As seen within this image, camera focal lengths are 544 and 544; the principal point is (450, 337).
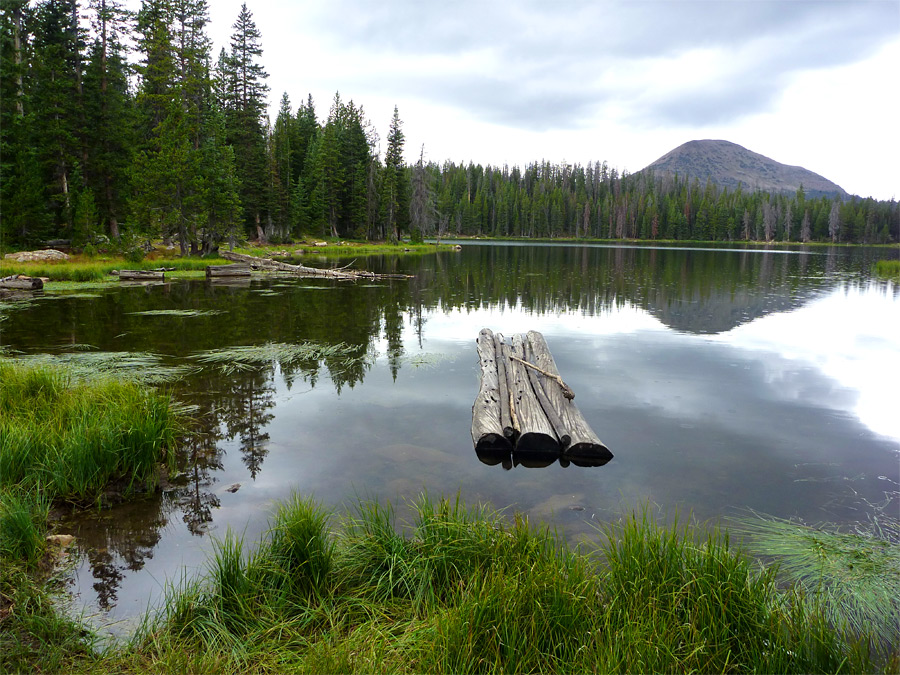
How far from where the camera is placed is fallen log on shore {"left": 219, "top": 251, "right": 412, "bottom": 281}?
3009 cm

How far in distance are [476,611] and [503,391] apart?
5.98 meters

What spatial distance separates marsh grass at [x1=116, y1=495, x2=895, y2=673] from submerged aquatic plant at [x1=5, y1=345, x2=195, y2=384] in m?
6.79

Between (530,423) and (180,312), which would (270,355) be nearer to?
(530,423)

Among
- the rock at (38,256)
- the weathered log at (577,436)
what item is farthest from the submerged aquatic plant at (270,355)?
the rock at (38,256)

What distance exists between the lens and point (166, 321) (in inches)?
645

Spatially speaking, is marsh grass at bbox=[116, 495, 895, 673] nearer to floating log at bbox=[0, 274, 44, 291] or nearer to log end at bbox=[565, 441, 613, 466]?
log end at bbox=[565, 441, 613, 466]

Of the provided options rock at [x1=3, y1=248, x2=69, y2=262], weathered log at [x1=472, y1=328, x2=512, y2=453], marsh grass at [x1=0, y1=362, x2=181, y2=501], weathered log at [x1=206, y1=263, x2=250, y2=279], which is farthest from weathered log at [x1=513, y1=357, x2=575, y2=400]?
rock at [x1=3, y1=248, x2=69, y2=262]

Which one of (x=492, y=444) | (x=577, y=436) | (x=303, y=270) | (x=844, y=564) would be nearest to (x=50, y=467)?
(x=492, y=444)

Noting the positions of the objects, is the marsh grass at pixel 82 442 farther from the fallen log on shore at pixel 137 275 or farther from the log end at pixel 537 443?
A: the fallen log on shore at pixel 137 275

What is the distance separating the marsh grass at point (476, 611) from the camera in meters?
3.19

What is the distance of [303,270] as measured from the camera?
3177cm

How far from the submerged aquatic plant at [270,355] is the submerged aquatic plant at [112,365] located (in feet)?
2.64

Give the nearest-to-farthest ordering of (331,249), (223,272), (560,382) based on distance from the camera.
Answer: (560,382) < (223,272) < (331,249)

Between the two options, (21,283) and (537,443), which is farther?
(21,283)
